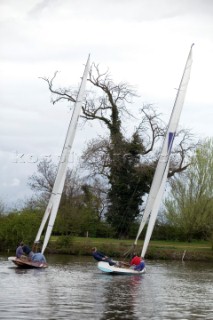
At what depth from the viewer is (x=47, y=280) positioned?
36031 millimetres

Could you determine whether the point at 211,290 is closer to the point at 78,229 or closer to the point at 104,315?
the point at 104,315

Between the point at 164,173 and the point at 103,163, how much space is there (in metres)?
25.6

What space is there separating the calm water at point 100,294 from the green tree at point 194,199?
62.5 feet

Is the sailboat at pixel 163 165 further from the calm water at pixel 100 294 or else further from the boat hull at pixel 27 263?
the boat hull at pixel 27 263

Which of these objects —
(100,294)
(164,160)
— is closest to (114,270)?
(164,160)

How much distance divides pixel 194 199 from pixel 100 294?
3749 centimetres

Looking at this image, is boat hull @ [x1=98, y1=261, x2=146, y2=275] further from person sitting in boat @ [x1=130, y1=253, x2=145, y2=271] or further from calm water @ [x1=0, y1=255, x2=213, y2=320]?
calm water @ [x1=0, y1=255, x2=213, y2=320]

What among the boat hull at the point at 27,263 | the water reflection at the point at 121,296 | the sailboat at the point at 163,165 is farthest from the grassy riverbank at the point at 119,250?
the water reflection at the point at 121,296

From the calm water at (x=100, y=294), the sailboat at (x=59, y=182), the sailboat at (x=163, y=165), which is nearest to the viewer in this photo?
the calm water at (x=100, y=294)

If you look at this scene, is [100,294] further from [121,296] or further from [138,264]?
[138,264]

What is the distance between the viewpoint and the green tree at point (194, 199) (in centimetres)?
6606

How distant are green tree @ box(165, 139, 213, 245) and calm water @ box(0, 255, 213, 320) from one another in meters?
19.0

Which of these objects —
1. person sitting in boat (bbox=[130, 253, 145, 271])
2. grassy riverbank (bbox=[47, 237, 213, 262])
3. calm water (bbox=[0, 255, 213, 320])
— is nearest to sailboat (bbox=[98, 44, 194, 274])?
person sitting in boat (bbox=[130, 253, 145, 271])

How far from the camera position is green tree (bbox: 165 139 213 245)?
6606cm
